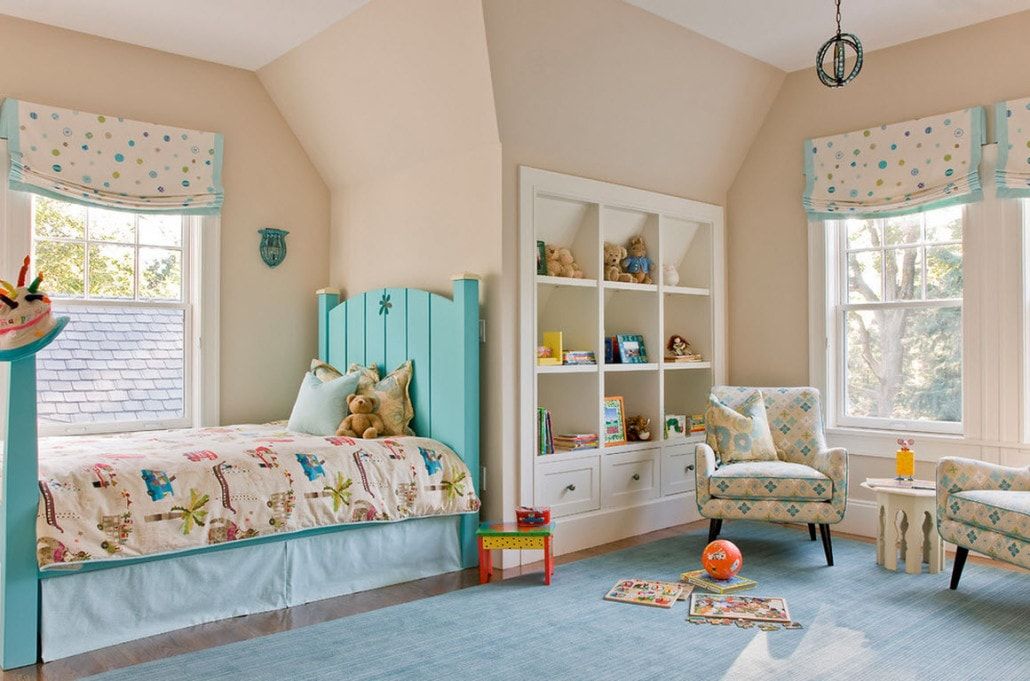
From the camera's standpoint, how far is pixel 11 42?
156 inches

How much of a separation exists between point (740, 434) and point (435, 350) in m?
1.71

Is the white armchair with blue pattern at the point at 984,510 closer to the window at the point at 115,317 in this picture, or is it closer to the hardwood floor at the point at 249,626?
the hardwood floor at the point at 249,626

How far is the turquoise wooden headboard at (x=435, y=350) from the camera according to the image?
12.7ft

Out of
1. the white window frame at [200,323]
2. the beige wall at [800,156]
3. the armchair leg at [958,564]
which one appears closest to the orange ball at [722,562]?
the armchair leg at [958,564]

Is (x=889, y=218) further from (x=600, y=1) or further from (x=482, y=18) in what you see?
(x=482, y=18)

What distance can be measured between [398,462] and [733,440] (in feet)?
6.02

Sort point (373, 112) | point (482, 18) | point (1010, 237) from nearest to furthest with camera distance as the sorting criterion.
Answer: point (482, 18) < point (1010, 237) < point (373, 112)

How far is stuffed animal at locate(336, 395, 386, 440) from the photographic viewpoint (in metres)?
3.97

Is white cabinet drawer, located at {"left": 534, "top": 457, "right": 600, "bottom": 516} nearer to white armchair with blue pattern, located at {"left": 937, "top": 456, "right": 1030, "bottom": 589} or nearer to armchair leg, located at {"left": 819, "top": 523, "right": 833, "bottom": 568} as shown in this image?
armchair leg, located at {"left": 819, "top": 523, "right": 833, "bottom": 568}

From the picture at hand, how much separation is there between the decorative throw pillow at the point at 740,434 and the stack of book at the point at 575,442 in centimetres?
67

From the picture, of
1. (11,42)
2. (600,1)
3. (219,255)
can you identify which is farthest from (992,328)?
(11,42)

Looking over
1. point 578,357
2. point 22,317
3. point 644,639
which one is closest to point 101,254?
point 22,317

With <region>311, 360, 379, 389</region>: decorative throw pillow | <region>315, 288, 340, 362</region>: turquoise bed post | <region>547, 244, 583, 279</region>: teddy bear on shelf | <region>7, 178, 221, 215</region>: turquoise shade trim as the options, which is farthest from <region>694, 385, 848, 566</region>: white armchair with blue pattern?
<region>7, 178, 221, 215</region>: turquoise shade trim

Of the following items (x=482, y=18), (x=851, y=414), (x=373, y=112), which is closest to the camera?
(x=482, y=18)
